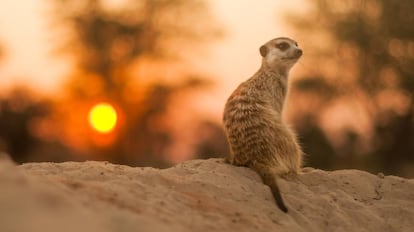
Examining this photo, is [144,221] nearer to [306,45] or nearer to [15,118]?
[306,45]

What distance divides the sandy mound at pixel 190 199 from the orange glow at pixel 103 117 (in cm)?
1555

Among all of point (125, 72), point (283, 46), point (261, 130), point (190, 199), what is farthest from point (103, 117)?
point (190, 199)

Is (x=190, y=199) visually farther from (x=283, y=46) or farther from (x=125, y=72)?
(x=125, y=72)

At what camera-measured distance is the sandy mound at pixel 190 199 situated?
12.6 ft

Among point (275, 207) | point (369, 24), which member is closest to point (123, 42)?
point (369, 24)

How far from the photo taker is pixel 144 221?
169 inches

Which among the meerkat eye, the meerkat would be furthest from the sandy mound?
the meerkat eye

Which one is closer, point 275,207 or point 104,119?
point 275,207

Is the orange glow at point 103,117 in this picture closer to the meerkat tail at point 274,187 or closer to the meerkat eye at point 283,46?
the meerkat eye at point 283,46

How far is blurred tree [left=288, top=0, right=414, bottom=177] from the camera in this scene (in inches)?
816

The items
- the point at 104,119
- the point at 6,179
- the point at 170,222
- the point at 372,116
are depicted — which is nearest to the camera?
the point at 6,179

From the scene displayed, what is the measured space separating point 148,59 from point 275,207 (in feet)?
57.6

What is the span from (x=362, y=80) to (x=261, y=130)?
49.0ft

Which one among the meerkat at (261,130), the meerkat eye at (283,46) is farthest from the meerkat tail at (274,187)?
the meerkat eye at (283,46)
